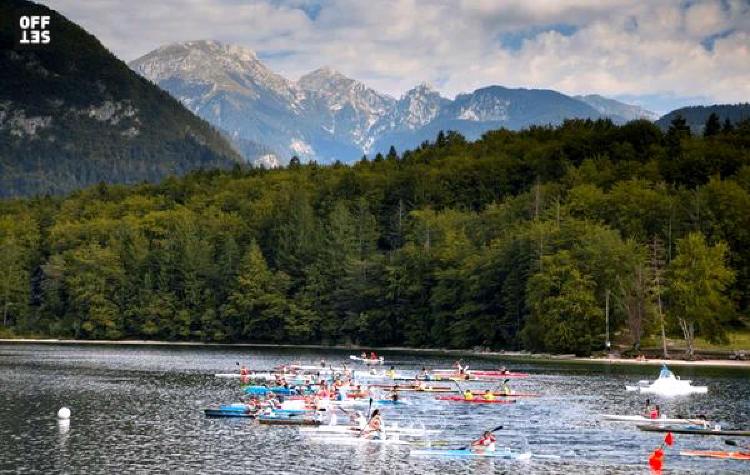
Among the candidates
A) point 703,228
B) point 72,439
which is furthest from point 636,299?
point 72,439

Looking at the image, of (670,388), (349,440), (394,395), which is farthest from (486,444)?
(670,388)

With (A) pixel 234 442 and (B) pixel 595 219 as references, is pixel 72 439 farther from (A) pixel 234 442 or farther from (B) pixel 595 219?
(B) pixel 595 219

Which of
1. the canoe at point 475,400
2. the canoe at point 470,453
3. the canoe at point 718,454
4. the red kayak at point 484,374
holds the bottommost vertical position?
the canoe at point 718,454

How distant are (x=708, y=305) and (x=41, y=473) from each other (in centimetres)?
11115

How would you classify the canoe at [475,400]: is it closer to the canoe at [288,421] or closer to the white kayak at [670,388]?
the white kayak at [670,388]

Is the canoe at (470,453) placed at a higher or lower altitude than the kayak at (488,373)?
lower

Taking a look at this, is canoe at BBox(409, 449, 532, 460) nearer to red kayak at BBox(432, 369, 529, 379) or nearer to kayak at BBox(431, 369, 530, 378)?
red kayak at BBox(432, 369, 529, 379)

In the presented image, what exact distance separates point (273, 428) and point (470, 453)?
694 inches

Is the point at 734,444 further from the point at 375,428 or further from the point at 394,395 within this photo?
the point at 394,395

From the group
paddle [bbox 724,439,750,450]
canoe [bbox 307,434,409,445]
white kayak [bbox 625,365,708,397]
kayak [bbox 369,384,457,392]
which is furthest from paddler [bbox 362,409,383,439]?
white kayak [bbox 625,365,708,397]

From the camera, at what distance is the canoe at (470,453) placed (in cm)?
6875

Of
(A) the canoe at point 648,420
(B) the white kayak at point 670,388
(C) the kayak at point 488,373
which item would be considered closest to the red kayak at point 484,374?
(C) the kayak at point 488,373

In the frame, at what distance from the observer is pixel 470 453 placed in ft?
229

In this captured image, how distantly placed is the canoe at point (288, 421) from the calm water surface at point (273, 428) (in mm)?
1506
